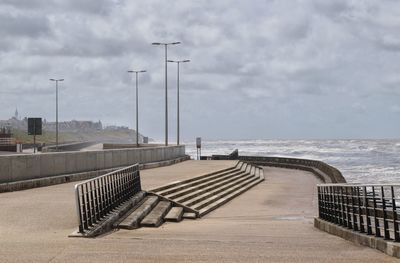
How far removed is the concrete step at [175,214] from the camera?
19002 mm

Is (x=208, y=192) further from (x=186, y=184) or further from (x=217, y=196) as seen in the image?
(x=186, y=184)

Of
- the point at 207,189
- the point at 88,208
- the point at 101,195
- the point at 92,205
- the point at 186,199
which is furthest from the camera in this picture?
the point at 207,189

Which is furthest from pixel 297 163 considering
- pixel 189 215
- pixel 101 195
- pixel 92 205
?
pixel 92 205

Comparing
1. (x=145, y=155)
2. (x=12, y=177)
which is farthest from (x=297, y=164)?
(x=12, y=177)

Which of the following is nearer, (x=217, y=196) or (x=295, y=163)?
(x=217, y=196)

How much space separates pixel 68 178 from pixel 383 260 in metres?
18.4

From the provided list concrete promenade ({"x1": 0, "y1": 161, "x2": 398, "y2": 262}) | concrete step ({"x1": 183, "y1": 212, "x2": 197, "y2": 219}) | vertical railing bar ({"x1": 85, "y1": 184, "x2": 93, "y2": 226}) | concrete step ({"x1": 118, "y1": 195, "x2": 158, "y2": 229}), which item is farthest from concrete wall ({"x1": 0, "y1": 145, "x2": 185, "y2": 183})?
vertical railing bar ({"x1": 85, "y1": 184, "x2": 93, "y2": 226})

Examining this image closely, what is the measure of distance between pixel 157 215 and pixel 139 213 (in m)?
1.37

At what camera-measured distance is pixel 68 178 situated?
25.8 m

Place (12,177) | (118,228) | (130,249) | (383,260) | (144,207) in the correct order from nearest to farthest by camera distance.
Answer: (383,260) → (130,249) → (118,228) → (144,207) → (12,177)

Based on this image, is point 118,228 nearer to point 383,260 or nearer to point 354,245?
point 354,245

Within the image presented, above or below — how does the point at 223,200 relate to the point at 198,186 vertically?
below

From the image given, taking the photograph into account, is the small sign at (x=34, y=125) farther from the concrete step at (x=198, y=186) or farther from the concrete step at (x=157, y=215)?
the concrete step at (x=157, y=215)

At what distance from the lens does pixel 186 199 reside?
23703mm
